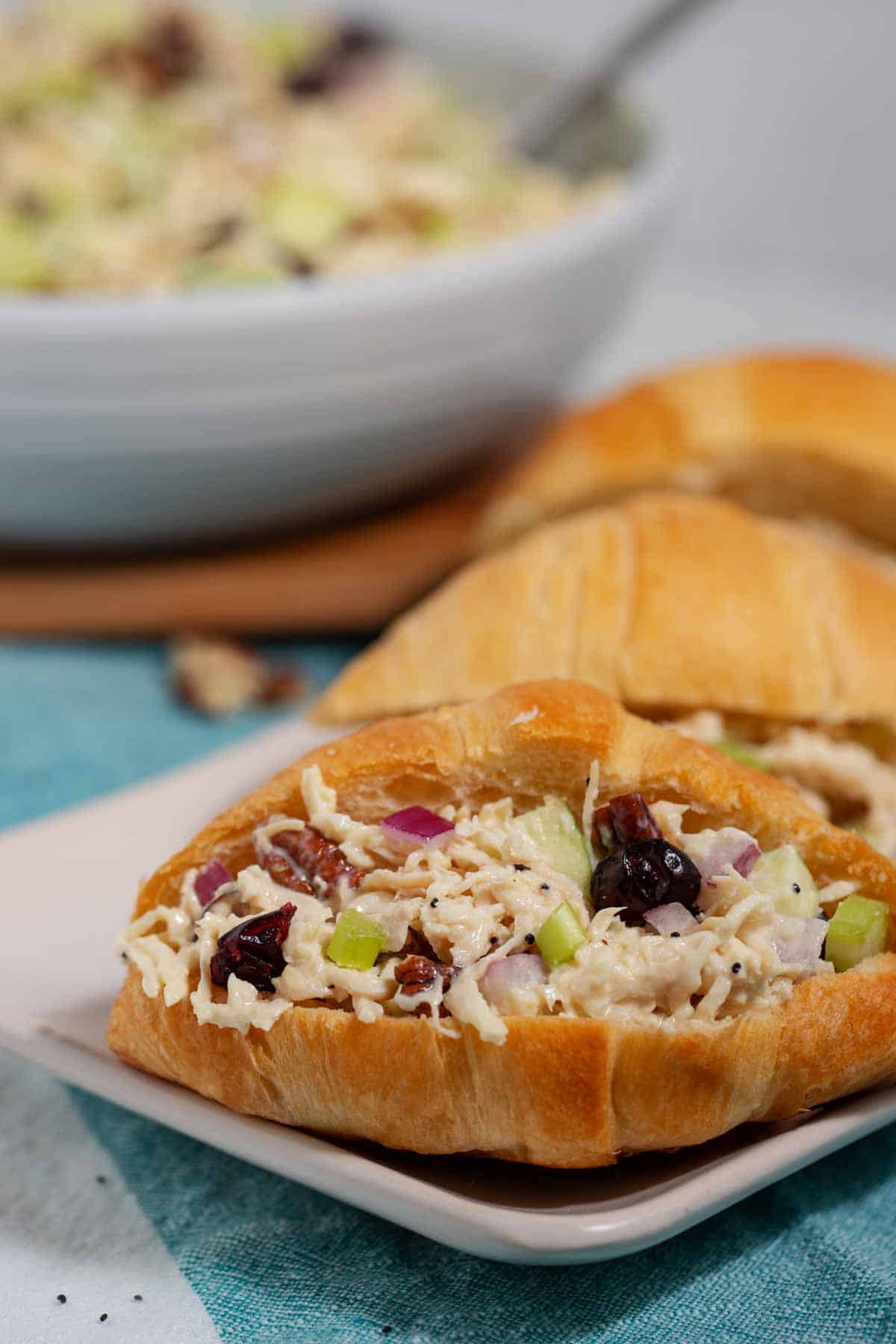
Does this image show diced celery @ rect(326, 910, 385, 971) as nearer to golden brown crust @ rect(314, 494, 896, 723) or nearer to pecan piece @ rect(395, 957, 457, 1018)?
pecan piece @ rect(395, 957, 457, 1018)

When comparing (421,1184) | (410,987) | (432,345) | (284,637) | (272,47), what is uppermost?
(272,47)

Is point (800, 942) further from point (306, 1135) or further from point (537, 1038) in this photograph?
point (306, 1135)

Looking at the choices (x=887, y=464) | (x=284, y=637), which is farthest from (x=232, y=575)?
(x=887, y=464)

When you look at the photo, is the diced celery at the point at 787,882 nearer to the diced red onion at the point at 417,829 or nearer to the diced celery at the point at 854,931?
the diced celery at the point at 854,931

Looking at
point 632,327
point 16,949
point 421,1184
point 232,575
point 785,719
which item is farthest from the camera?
point 632,327

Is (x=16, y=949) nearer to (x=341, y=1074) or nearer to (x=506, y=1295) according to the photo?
(x=341, y=1074)

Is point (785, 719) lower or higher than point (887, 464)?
lower

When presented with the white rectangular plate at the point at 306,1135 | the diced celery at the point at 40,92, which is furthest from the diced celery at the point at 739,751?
the diced celery at the point at 40,92
